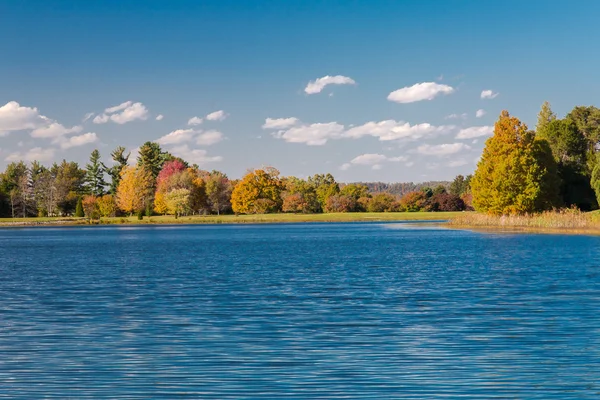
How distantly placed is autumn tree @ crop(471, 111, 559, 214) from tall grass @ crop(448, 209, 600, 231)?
1674mm

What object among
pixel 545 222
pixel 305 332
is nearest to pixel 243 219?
pixel 545 222

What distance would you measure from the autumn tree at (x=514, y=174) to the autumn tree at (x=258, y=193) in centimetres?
7304

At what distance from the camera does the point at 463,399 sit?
1256 centimetres

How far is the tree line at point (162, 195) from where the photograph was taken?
517ft

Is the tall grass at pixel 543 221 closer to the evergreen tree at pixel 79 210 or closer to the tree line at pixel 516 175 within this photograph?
the tree line at pixel 516 175

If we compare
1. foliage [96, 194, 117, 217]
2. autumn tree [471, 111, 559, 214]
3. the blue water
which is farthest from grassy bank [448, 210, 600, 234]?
foliage [96, 194, 117, 217]

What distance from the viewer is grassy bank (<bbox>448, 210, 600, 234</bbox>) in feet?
247

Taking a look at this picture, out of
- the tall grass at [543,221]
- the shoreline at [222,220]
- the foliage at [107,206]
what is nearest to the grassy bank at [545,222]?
the tall grass at [543,221]

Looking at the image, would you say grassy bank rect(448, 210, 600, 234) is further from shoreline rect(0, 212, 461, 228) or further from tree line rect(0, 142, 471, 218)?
tree line rect(0, 142, 471, 218)

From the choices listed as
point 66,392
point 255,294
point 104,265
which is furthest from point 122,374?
point 104,265

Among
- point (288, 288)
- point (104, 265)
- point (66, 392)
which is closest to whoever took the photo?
point (66, 392)

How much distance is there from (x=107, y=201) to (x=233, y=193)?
25.6 metres

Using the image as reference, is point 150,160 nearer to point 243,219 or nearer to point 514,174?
point 243,219

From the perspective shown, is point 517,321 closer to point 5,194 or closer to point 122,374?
point 122,374
